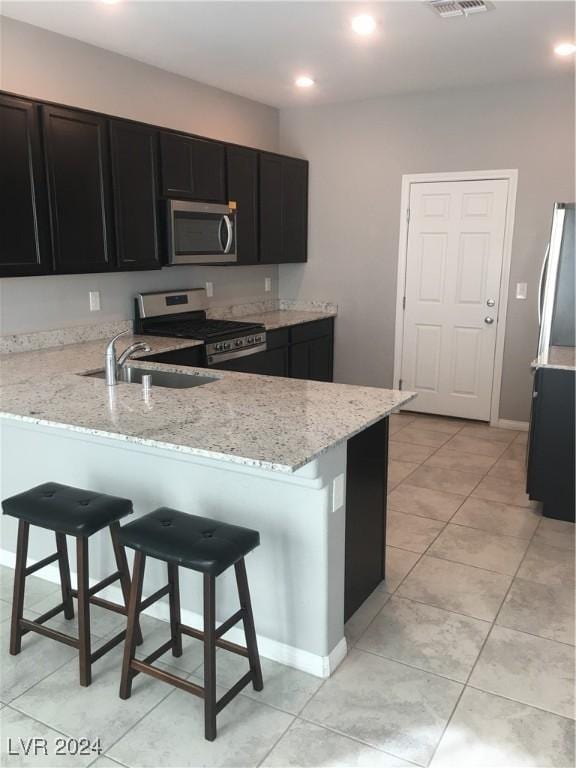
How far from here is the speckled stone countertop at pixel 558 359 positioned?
3482 mm

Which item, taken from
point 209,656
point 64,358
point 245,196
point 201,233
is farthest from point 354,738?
point 245,196

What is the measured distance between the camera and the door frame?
5.03 meters

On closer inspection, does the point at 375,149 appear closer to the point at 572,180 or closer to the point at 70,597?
the point at 572,180

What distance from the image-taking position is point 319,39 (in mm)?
3729

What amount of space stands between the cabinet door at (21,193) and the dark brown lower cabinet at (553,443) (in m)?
2.88

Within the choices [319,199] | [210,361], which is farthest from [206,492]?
[319,199]

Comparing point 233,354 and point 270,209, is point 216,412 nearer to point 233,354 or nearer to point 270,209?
point 233,354

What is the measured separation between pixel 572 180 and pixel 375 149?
5.47ft

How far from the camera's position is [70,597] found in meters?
2.62

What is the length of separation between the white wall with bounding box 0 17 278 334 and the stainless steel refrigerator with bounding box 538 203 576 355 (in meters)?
2.61

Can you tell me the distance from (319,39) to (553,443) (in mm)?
2740

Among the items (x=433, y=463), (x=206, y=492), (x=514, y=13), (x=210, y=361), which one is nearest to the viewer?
(x=206, y=492)

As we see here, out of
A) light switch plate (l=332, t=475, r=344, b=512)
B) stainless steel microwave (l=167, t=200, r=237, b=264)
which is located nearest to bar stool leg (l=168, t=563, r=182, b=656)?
light switch plate (l=332, t=475, r=344, b=512)

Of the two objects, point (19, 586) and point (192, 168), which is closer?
point (19, 586)
